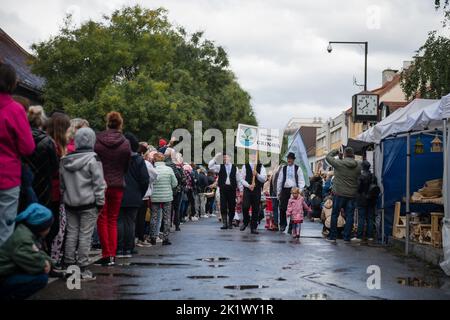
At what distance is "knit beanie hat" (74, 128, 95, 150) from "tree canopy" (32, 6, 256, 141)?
115 feet

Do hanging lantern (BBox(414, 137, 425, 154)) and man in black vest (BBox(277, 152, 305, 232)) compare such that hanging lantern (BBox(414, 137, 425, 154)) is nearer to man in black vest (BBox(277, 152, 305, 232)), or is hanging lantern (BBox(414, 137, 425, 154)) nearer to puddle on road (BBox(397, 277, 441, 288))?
man in black vest (BBox(277, 152, 305, 232))

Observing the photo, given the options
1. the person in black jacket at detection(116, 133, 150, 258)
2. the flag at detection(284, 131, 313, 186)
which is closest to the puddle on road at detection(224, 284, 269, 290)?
the person in black jacket at detection(116, 133, 150, 258)

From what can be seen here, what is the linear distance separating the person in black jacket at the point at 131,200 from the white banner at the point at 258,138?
1092cm

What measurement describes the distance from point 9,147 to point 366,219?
11757mm

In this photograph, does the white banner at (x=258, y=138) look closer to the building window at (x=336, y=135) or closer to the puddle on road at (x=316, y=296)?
the puddle on road at (x=316, y=296)

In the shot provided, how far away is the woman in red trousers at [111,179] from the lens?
1030 cm

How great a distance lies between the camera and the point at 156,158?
14.6 m

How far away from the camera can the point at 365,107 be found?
3206cm

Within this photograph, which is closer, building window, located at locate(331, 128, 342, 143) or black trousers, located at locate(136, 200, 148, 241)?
black trousers, located at locate(136, 200, 148, 241)

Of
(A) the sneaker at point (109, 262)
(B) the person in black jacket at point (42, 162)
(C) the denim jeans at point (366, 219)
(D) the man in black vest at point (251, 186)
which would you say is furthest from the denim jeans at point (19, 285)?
(D) the man in black vest at point (251, 186)

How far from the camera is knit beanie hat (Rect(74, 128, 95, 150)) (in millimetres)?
9102

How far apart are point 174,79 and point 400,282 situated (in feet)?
154

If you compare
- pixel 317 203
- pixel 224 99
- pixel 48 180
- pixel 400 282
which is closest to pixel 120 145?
pixel 48 180
